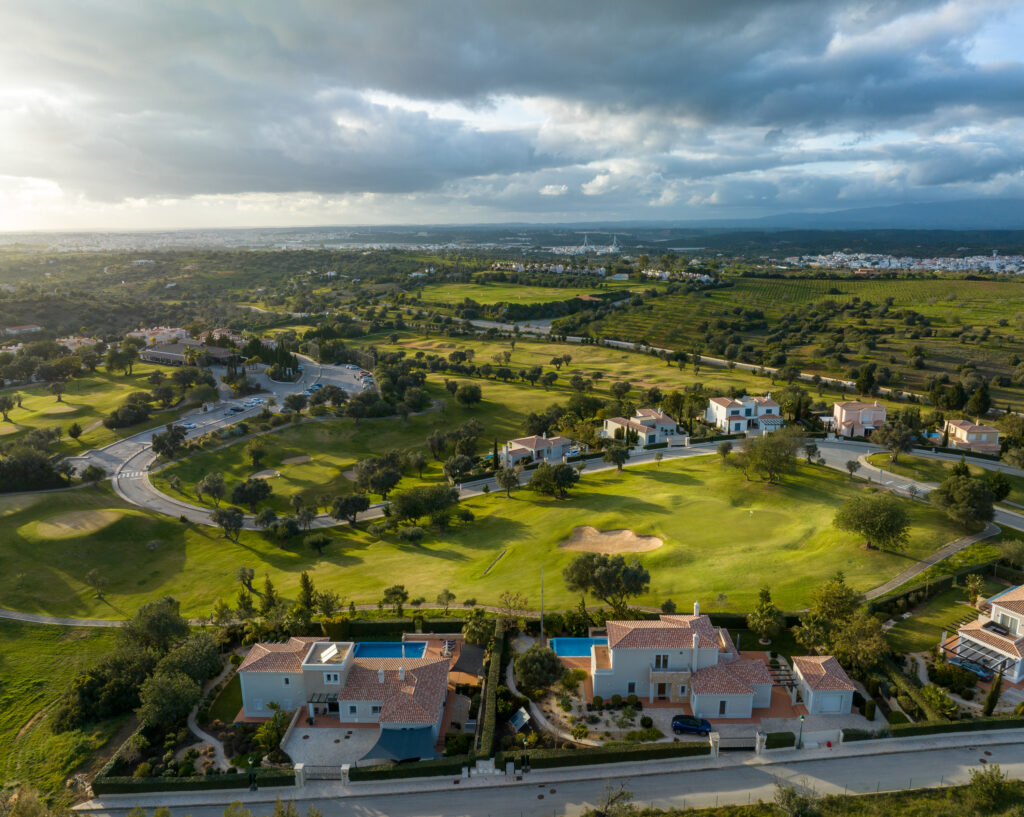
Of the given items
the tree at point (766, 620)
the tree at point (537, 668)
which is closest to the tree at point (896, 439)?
the tree at point (766, 620)

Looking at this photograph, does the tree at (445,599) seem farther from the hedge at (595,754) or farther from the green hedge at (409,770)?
the hedge at (595,754)

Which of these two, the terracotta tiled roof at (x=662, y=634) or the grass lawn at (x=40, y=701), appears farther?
the terracotta tiled roof at (x=662, y=634)

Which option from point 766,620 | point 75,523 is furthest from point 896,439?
point 75,523

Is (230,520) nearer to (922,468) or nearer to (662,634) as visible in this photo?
(662,634)

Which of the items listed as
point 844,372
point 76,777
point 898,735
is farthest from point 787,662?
point 844,372

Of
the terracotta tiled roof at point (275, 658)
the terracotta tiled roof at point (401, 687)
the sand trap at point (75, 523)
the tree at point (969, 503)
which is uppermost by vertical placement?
the tree at point (969, 503)

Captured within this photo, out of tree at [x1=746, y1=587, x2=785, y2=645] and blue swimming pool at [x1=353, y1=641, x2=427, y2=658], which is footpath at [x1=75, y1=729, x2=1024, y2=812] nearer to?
tree at [x1=746, y1=587, x2=785, y2=645]
